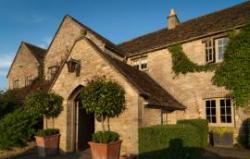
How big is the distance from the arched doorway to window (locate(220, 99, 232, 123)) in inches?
344

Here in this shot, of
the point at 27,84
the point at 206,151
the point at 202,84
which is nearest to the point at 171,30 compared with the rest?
the point at 202,84

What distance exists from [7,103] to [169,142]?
48.8ft

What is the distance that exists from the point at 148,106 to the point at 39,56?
1981 cm

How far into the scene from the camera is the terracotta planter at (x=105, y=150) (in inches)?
484

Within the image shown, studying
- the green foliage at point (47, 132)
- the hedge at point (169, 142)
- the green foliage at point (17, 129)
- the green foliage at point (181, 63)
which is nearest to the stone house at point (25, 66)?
the green foliage at point (17, 129)

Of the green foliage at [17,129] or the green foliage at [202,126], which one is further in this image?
the green foliage at [17,129]

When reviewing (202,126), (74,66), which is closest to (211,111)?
(202,126)

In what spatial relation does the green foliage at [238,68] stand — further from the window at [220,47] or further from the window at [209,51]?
the window at [209,51]

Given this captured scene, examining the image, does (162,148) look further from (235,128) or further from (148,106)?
(235,128)

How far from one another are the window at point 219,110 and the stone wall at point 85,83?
6372mm

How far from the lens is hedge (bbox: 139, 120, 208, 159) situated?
1090 centimetres

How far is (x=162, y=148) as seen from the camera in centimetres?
1123

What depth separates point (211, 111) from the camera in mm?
17391

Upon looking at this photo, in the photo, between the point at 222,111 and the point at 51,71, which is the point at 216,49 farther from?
the point at 51,71
